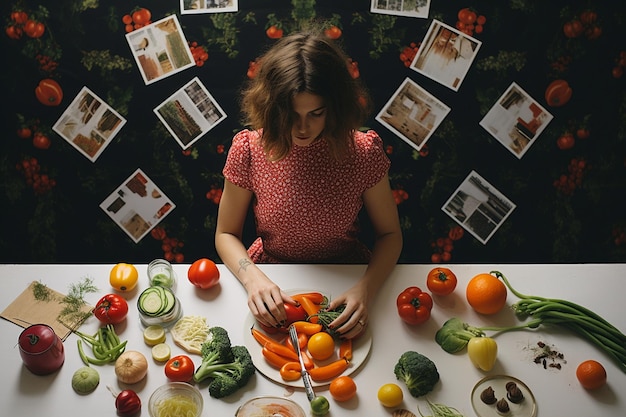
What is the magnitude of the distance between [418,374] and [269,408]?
39 cm

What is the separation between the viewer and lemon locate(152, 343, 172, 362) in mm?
1523

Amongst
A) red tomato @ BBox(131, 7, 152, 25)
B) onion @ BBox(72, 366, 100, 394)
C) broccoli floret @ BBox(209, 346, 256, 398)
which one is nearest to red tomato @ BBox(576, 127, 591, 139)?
broccoli floret @ BBox(209, 346, 256, 398)

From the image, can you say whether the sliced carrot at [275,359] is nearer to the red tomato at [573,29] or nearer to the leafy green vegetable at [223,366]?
the leafy green vegetable at [223,366]

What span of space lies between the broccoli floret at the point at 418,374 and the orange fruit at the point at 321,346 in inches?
7.7

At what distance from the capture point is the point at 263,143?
174 centimetres

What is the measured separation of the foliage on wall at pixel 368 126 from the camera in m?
2.29

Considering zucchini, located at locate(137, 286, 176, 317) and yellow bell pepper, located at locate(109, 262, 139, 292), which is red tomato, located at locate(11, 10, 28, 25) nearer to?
yellow bell pepper, located at locate(109, 262, 139, 292)

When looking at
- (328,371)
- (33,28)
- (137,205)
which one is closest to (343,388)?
(328,371)

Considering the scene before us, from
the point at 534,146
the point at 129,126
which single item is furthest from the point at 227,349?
the point at 534,146

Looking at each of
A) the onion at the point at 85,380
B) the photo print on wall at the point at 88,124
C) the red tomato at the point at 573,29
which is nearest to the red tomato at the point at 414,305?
the onion at the point at 85,380

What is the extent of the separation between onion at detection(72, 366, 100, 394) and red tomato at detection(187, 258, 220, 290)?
0.38m

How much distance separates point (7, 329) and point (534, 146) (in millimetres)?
2125

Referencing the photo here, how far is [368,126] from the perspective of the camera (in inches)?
96.6

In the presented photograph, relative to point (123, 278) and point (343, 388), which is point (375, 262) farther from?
point (123, 278)
